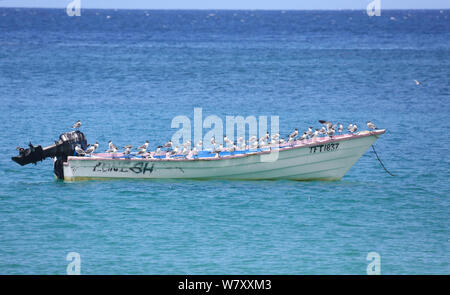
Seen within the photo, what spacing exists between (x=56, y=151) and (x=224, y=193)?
717 centimetres

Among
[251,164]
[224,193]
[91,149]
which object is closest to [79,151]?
[91,149]

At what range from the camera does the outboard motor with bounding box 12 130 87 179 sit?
32688 mm

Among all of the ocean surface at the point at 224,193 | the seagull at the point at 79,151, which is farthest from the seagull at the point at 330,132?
the seagull at the point at 79,151

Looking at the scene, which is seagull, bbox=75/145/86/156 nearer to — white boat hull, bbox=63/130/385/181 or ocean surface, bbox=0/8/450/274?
white boat hull, bbox=63/130/385/181

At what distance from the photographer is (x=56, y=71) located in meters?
78.2

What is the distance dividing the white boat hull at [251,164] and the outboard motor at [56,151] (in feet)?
1.70

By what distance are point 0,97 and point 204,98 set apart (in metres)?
15.5

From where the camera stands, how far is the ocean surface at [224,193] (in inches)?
1025

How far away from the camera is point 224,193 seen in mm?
32188

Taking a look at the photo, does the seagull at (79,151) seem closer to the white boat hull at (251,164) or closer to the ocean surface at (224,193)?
the white boat hull at (251,164)

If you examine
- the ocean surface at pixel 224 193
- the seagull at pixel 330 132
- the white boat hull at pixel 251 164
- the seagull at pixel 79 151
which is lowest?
the ocean surface at pixel 224 193

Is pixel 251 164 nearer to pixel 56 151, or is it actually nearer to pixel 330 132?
pixel 330 132
